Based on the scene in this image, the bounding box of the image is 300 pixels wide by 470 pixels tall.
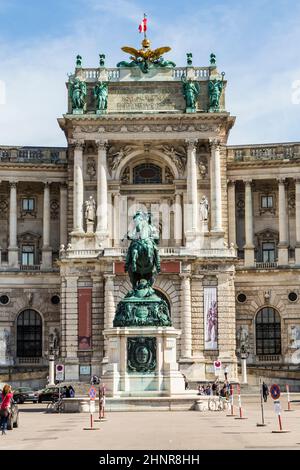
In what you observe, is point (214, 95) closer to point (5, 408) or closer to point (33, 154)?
point (33, 154)

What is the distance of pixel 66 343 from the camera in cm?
8038

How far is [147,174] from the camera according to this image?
86.6m

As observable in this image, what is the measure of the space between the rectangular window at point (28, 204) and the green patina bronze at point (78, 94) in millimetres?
10746

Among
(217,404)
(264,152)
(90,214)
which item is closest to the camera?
(217,404)

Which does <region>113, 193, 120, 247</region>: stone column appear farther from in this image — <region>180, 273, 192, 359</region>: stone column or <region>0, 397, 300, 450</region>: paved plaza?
<region>0, 397, 300, 450</region>: paved plaza

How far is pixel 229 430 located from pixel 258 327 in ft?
168

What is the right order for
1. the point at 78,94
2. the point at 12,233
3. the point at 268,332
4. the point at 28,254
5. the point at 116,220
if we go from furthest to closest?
the point at 28,254 < the point at 12,233 < the point at 268,332 < the point at 116,220 < the point at 78,94

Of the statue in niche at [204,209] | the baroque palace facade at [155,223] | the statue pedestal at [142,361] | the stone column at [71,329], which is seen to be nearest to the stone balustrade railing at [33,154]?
the baroque palace facade at [155,223]

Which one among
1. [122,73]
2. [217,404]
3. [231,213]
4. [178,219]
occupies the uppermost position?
[122,73]

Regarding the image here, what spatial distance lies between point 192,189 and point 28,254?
16608mm

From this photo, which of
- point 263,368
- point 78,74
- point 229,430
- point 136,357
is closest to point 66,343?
point 263,368

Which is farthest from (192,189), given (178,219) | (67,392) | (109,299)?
(67,392)
